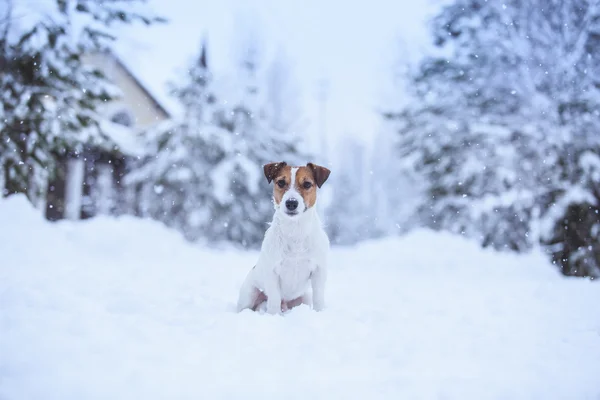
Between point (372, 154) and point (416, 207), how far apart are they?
28.5 metres

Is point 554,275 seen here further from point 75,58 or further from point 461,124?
point 75,58

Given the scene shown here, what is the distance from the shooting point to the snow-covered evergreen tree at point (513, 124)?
8.06 m

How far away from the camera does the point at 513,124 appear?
29.7ft

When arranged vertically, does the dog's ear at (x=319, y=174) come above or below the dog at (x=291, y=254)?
above

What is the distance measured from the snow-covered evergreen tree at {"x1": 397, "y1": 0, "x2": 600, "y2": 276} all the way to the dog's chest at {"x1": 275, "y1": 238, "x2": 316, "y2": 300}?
6.26 meters

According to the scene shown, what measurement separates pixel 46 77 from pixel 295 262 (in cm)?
678

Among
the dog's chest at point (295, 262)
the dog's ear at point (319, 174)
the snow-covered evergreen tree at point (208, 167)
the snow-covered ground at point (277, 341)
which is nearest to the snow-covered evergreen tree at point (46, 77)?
the snow-covered ground at point (277, 341)

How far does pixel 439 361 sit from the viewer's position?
2.68 m

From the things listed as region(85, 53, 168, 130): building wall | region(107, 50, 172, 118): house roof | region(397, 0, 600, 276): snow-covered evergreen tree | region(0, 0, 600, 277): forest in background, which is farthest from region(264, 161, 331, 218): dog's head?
region(107, 50, 172, 118): house roof

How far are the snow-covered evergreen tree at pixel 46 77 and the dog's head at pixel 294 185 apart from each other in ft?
18.0

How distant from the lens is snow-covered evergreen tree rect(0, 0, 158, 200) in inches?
285

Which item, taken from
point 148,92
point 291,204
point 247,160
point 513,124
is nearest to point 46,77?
point 291,204

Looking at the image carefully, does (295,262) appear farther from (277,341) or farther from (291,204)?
(277,341)

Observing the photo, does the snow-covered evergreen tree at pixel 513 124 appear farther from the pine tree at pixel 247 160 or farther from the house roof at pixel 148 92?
the house roof at pixel 148 92
